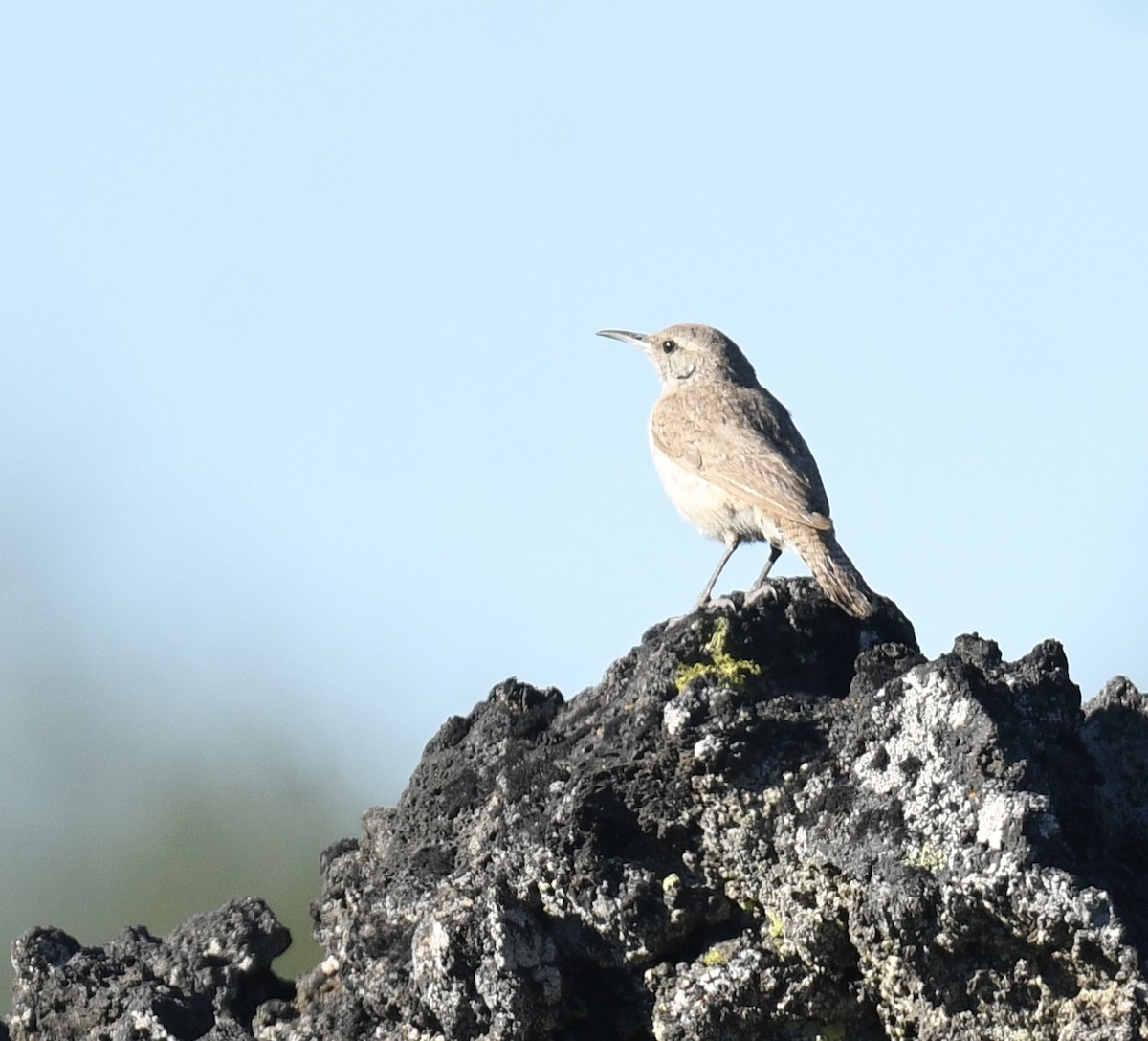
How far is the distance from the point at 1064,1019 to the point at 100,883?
44.3 feet

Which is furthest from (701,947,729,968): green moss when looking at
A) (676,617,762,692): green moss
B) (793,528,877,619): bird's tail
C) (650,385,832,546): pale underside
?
(650,385,832,546): pale underside

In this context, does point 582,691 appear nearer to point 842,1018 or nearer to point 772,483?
point 842,1018

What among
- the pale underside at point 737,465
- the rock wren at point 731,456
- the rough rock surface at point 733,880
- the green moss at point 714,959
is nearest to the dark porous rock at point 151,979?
the rough rock surface at point 733,880

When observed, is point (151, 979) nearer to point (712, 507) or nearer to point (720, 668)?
point (720, 668)

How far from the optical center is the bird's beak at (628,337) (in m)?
A: 12.1

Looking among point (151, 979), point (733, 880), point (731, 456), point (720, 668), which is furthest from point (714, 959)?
point (731, 456)

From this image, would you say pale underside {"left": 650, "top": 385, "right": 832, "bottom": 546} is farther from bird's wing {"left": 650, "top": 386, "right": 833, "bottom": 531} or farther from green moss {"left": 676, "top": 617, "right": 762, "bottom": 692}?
green moss {"left": 676, "top": 617, "right": 762, "bottom": 692}

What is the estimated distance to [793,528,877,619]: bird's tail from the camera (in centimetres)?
670

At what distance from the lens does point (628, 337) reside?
12.2 meters

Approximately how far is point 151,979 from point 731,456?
179 inches

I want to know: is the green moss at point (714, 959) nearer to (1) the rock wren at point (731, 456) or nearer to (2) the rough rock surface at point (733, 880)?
(2) the rough rock surface at point (733, 880)

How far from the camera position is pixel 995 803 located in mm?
4969

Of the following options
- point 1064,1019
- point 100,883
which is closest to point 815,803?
point 1064,1019

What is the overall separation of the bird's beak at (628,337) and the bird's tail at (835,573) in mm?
3582
